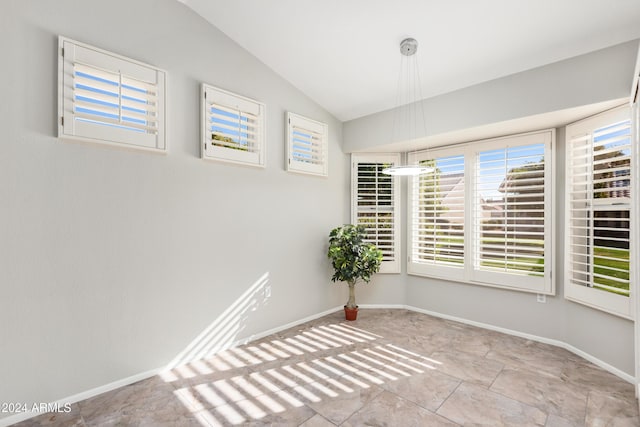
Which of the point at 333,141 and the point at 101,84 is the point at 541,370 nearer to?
the point at 333,141

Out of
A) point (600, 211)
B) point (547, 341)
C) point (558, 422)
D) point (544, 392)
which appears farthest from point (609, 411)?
point (600, 211)

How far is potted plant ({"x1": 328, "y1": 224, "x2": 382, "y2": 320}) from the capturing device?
3.81 metres

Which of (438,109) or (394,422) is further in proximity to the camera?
(438,109)

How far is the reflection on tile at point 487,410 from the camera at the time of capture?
79.0 inches

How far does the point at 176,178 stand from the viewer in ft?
9.09

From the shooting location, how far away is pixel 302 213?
388cm

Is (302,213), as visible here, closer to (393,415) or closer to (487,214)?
(487,214)

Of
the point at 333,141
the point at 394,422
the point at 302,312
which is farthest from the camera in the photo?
the point at 333,141

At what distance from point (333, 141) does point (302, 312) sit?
92.8 inches

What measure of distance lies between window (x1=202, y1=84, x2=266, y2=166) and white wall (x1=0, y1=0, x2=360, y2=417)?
10cm

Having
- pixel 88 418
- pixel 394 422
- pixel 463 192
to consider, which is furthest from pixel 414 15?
pixel 88 418

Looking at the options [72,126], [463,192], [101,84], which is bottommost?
[463,192]

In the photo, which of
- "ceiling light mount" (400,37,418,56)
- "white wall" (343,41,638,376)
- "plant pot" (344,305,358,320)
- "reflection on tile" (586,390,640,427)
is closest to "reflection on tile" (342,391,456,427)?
"reflection on tile" (586,390,640,427)

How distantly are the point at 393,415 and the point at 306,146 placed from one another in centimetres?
300
